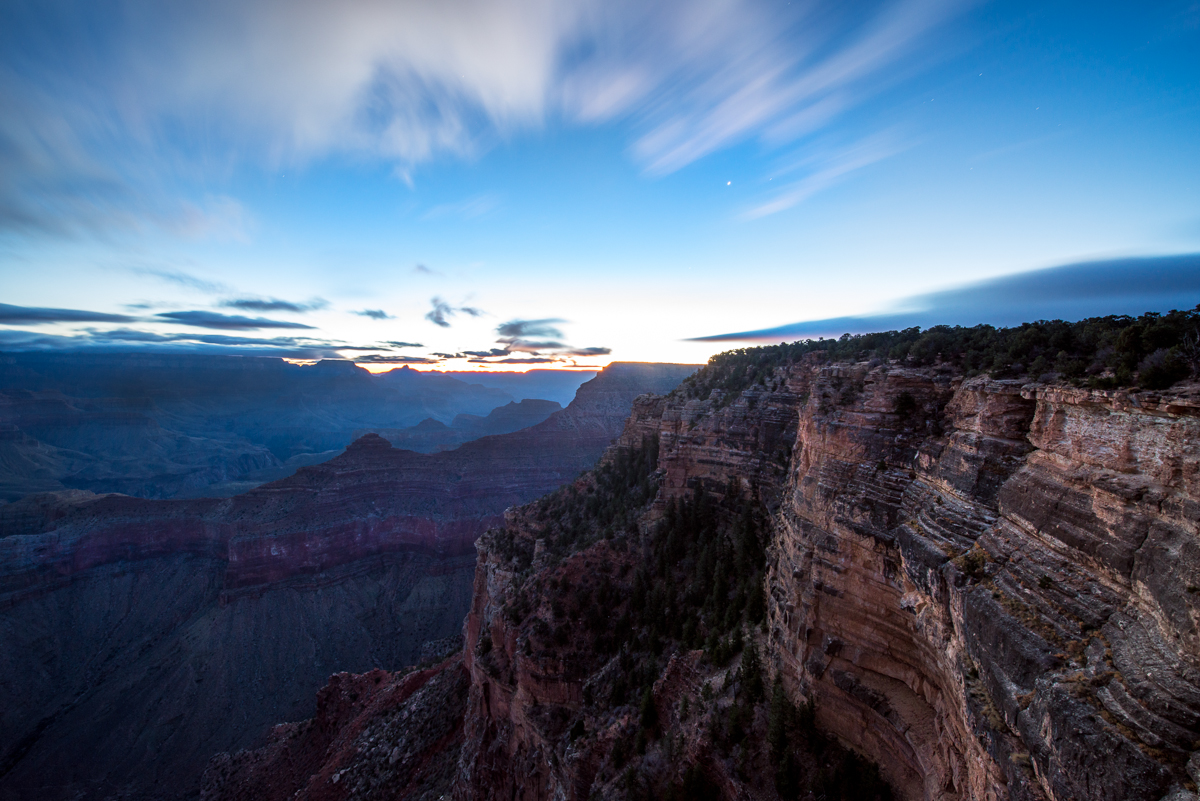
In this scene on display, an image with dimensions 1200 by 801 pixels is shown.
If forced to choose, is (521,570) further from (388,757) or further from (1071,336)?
(1071,336)

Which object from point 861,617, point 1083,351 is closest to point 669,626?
point 861,617

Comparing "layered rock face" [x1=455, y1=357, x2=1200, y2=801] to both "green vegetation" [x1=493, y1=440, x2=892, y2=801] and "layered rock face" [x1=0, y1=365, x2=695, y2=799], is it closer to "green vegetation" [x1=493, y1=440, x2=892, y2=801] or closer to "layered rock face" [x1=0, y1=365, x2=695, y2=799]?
"green vegetation" [x1=493, y1=440, x2=892, y2=801]

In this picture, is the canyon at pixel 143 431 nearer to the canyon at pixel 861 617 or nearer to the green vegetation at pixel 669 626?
the green vegetation at pixel 669 626

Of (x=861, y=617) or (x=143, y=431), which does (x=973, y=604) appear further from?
(x=143, y=431)

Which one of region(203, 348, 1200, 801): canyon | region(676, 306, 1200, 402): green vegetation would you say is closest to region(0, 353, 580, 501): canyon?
region(203, 348, 1200, 801): canyon

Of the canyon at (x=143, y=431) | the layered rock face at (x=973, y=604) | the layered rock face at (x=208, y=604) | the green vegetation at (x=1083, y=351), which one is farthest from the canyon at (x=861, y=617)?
the canyon at (x=143, y=431)

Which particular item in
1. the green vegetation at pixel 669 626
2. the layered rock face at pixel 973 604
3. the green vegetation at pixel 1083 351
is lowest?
the green vegetation at pixel 669 626
